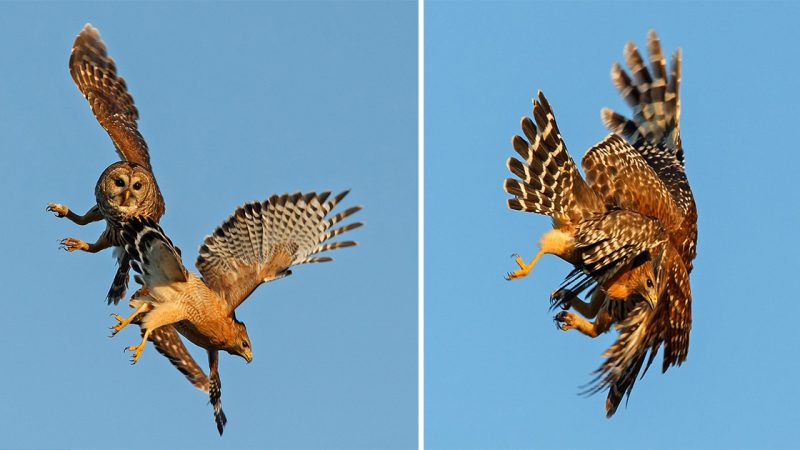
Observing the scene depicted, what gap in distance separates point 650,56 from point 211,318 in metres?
6.72

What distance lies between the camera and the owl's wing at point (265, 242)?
58.1 feet

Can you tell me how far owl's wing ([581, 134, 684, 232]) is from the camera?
1684 centimetres

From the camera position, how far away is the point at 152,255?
56.3ft

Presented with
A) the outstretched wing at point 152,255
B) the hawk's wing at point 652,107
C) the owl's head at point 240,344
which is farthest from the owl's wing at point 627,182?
the outstretched wing at point 152,255

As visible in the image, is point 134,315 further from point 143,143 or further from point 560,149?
point 560,149

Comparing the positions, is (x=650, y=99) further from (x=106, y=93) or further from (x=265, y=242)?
(x=106, y=93)

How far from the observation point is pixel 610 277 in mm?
16797

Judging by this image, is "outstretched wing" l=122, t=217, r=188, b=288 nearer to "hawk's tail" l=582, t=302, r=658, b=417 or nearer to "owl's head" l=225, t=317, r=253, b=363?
"owl's head" l=225, t=317, r=253, b=363

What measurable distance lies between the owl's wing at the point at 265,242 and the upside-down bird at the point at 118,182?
1.05 m

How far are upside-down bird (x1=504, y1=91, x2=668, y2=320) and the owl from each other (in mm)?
5007

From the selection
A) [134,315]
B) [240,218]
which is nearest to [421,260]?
[240,218]

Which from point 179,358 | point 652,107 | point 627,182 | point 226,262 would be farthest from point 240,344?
point 652,107

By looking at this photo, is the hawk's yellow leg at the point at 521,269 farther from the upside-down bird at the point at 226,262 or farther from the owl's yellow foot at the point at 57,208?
the owl's yellow foot at the point at 57,208

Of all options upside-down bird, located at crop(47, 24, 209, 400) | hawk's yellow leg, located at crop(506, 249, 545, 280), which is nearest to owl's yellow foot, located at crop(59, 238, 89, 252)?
upside-down bird, located at crop(47, 24, 209, 400)
